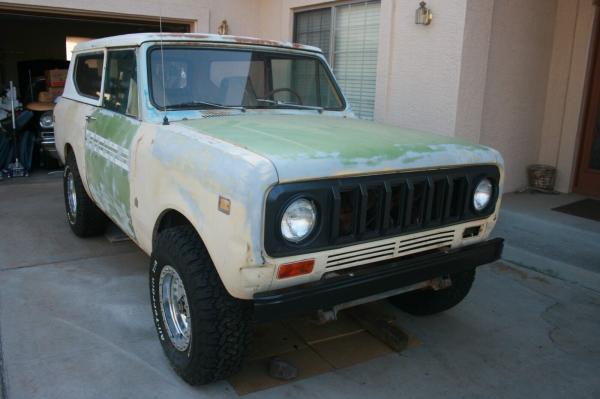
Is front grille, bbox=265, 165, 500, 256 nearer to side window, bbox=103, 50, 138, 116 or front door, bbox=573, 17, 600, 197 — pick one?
side window, bbox=103, 50, 138, 116

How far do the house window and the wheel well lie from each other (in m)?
4.53

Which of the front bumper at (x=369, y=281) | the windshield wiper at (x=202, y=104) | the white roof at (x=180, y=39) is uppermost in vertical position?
the white roof at (x=180, y=39)

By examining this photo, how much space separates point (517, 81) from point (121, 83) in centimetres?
452

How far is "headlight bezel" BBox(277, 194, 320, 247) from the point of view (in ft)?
7.65

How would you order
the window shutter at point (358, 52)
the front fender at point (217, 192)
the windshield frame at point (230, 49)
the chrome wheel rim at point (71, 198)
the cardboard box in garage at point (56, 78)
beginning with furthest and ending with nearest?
the cardboard box in garage at point (56, 78), the window shutter at point (358, 52), the chrome wheel rim at point (71, 198), the windshield frame at point (230, 49), the front fender at point (217, 192)

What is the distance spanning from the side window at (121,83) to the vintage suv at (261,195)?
21mm

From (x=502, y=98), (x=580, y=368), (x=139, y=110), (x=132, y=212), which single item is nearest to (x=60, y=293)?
(x=132, y=212)

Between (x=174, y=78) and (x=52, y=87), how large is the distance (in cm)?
690

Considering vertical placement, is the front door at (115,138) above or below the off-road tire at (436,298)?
above

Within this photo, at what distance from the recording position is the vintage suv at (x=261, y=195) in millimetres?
2381

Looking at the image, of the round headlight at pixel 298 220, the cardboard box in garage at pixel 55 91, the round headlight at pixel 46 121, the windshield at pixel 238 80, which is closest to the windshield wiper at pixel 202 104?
the windshield at pixel 238 80

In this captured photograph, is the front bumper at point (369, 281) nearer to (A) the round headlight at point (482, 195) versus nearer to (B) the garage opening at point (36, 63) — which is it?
(A) the round headlight at point (482, 195)

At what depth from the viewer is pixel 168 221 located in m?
3.13

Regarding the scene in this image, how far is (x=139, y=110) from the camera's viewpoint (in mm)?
3455
